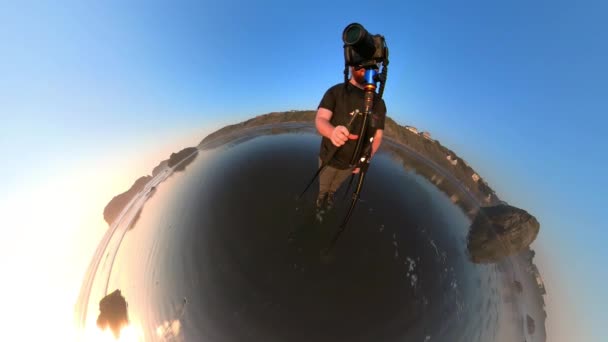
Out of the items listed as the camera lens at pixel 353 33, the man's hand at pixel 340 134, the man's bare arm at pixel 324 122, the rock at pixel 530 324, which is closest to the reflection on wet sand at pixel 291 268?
the rock at pixel 530 324

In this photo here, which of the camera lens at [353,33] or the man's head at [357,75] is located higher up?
the camera lens at [353,33]

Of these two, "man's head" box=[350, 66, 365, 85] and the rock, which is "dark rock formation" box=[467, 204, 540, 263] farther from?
"man's head" box=[350, 66, 365, 85]

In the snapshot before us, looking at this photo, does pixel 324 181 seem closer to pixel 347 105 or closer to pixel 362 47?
pixel 347 105

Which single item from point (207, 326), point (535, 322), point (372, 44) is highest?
point (372, 44)

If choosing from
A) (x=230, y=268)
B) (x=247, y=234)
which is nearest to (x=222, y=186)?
(x=247, y=234)

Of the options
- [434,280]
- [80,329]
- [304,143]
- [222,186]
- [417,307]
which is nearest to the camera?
[417,307]

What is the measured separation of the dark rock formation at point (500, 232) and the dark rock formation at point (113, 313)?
4987 millimetres

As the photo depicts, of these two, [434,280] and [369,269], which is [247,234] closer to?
[369,269]

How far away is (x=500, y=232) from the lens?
430 centimetres

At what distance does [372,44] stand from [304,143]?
11.3 feet

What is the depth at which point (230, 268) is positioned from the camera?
8.34 feet

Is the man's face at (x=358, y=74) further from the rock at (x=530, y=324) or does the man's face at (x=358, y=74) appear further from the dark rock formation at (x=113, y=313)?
the rock at (x=530, y=324)

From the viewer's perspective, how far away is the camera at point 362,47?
184 cm

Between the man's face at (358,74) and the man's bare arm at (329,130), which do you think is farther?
the man's face at (358,74)
